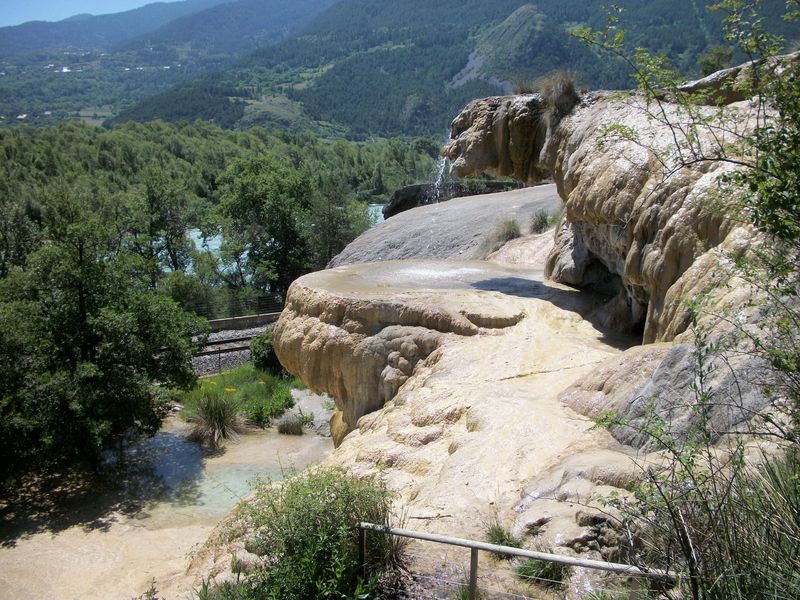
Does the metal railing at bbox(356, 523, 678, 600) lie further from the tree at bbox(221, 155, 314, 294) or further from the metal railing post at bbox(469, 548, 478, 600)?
the tree at bbox(221, 155, 314, 294)

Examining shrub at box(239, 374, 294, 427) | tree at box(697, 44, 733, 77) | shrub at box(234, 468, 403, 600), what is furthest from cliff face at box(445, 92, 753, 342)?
tree at box(697, 44, 733, 77)

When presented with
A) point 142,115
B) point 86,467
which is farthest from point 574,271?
point 142,115

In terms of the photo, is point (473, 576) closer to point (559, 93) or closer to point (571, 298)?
point (571, 298)

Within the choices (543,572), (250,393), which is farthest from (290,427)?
(543,572)

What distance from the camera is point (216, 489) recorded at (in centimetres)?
1555

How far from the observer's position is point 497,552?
4.67 meters

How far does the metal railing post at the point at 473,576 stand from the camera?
435 centimetres

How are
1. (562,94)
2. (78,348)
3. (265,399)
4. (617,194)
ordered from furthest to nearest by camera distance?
(265,399), (78,348), (562,94), (617,194)

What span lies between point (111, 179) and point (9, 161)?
866cm

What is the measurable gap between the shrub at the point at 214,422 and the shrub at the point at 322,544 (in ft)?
44.4

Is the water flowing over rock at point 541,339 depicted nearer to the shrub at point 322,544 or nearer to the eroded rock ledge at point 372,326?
the eroded rock ledge at point 372,326

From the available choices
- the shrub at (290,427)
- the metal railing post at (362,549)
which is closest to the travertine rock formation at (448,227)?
the shrub at (290,427)

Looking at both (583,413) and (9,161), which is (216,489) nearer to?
(583,413)

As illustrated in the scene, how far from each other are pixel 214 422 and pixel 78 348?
13.0 ft
